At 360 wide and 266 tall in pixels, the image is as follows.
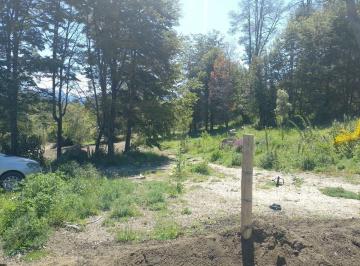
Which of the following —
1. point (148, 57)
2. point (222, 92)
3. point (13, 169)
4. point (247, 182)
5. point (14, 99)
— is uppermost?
point (148, 57)

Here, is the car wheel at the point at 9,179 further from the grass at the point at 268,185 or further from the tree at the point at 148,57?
the tree at the point at 148,57

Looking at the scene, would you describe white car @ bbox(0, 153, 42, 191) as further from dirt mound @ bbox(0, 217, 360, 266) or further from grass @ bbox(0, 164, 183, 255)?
dirt mound @ bbox(0, 217, 360, 266)

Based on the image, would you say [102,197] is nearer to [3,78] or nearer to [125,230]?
[125,230]

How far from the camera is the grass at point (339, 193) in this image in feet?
32.1

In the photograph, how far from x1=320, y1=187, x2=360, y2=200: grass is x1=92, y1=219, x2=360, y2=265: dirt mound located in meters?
4.27

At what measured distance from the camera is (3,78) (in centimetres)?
1953

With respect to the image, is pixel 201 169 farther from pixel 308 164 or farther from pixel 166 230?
pixel 166 230

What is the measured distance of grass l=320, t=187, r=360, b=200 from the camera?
9797mm

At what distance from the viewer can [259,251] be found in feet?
17.2

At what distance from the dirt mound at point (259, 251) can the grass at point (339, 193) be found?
427cm

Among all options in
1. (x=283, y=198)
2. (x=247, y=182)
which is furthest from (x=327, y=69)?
(x=247, y=182)

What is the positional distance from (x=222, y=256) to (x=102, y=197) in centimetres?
456

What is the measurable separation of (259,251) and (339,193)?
5638 millimetres

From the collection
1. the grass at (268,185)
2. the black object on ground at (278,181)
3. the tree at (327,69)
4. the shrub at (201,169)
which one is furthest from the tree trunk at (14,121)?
the tree at (327,69)
